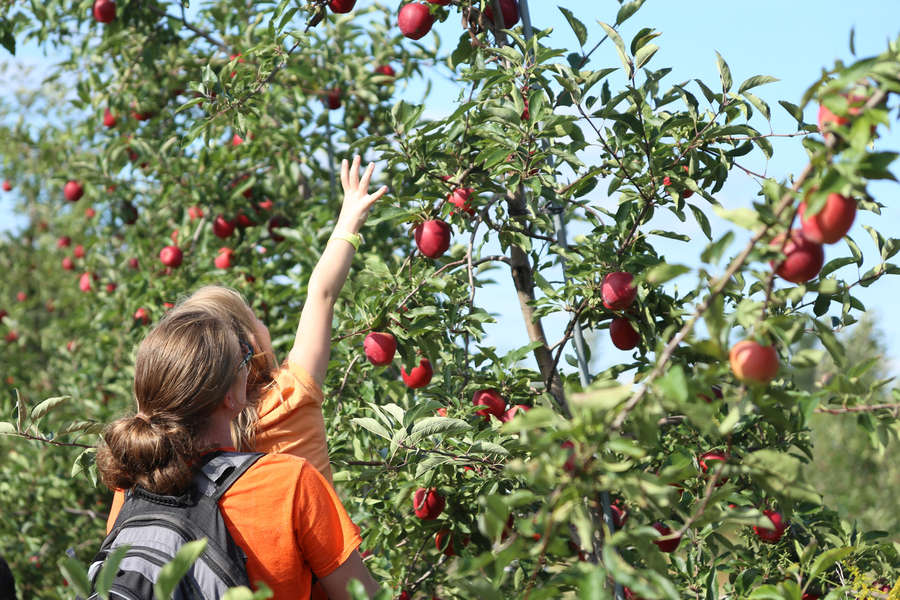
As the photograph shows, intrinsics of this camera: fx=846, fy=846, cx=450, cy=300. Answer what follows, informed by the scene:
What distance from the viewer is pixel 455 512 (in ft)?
6.81

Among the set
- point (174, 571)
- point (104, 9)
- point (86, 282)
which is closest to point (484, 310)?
point (174, 571)

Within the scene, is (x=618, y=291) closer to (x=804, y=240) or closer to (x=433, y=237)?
(x=433, y=237)

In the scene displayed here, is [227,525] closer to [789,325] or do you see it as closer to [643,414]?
[643,414]

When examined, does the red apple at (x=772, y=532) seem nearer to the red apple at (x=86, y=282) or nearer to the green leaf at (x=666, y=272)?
the green leaf at (x=666, y=272)

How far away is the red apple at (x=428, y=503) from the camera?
1.93 meters

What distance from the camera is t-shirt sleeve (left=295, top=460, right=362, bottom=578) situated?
1.29 m

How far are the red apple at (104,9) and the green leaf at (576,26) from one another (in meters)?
2.41

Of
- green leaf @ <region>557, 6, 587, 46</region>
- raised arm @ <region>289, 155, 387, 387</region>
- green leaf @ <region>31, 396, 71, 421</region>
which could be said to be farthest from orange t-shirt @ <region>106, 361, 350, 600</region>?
green leaf @ <region>557, 6, 587, 46</region>

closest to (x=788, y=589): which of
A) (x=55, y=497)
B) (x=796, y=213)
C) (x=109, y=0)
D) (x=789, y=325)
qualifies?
(x=789, y=325)

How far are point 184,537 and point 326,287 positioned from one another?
0.65 m

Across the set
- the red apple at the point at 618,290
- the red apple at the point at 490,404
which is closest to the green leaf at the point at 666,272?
the red apple at the point at 618,290

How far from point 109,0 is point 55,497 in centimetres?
250

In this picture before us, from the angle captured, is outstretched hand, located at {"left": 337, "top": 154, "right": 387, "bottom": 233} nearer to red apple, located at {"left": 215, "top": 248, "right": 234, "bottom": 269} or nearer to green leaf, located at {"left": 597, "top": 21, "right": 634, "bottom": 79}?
green leaf, located at {"left": 597, "top": 21, "right": 634, "bottom": 79}

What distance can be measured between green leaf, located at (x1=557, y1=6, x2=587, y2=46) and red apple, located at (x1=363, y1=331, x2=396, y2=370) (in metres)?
0.78
